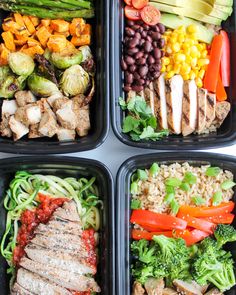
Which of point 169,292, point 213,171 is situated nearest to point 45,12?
point 213,171

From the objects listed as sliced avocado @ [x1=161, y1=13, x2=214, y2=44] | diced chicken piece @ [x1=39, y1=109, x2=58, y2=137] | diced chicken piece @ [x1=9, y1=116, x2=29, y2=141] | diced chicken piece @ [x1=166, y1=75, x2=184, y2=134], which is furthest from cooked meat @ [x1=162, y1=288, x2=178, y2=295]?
sliced avocado @ [x1=161, y1=13, x2=214, y2=44]

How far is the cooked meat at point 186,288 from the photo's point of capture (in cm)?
365

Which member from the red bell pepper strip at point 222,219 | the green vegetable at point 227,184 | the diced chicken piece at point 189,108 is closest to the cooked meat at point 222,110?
the diced chicken piece at point 189,108

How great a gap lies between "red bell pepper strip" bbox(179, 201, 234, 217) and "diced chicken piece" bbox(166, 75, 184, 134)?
20.2 inches

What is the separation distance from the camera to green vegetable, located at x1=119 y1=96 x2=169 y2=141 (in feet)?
12.3

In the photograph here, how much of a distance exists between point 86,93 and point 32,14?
63 cm

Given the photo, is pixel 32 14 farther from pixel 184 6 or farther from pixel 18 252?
pixel 18 252

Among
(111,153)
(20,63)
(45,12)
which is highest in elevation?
(45,12)

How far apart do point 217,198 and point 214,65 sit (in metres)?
0.88

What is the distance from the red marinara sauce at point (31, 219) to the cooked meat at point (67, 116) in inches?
19.6

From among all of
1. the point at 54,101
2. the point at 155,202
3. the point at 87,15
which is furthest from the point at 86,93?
the point at 155,202

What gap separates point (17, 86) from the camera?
3.82m

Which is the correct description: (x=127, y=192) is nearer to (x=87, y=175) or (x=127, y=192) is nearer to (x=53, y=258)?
(x=87, y=175)

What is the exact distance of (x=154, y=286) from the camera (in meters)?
3.65
